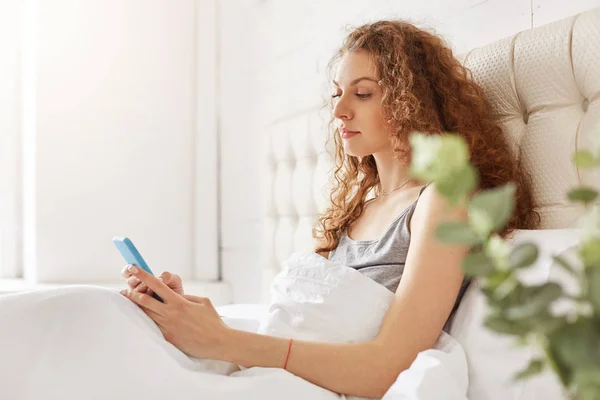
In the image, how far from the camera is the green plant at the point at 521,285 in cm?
30

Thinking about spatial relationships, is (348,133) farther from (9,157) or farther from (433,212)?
(9,157)

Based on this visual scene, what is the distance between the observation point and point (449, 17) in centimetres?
176

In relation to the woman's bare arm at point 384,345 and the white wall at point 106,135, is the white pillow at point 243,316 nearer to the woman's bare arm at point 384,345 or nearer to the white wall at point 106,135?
the woman's bare arm at point 384,345

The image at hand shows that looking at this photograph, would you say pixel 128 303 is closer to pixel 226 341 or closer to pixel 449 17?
pixel 226 341

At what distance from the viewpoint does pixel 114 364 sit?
1.07m

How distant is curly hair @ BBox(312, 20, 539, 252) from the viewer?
1.36m

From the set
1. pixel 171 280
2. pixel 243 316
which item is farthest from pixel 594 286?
pixel 243 316

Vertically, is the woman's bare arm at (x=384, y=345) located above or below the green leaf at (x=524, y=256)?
below

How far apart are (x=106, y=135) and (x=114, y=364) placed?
2017 millimetres

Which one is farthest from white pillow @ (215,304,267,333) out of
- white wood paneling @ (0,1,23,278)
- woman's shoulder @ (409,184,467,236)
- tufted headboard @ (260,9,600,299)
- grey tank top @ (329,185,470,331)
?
white wood paneling @ (0,1,23,278)

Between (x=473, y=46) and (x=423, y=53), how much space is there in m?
0.19

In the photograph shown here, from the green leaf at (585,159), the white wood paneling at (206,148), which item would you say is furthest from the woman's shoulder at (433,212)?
the white wood paneling at (206,148)

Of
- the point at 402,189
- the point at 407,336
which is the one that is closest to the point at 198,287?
the point at 402,189

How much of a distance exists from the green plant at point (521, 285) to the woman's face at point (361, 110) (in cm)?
117
